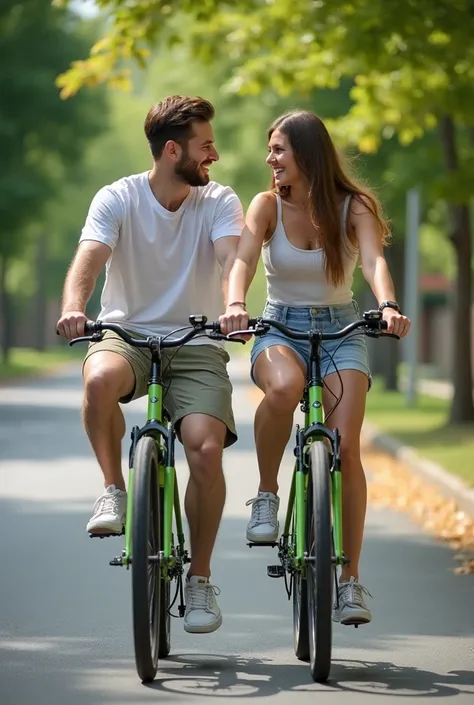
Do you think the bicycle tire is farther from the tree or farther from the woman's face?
the tree

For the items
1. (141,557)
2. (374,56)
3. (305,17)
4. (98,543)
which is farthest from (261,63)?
(141,557)

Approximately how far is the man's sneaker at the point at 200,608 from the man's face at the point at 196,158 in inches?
58.1

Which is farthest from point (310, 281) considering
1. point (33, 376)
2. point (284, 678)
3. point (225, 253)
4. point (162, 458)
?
point (33, 376)

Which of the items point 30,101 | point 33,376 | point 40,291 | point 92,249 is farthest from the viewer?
point 40,291

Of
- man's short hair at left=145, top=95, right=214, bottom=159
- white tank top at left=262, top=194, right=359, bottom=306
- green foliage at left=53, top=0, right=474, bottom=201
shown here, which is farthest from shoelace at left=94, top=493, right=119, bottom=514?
green foliage at left=53, top=0, right=474, bottom=201

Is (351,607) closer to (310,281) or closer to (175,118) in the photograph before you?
(310,281)

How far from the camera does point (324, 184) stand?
243 inches

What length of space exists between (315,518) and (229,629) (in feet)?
5.15

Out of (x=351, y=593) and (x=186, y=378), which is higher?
(x=186, y=378)

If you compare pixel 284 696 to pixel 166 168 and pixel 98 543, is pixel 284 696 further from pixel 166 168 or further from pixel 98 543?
pixel 98 543

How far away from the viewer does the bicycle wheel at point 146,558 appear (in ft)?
17.5

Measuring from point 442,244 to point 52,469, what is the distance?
40.0 meters

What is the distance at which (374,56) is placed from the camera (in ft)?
44.0

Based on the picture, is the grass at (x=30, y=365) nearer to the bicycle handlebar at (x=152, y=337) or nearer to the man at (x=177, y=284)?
the man at (x=177, y=284)
